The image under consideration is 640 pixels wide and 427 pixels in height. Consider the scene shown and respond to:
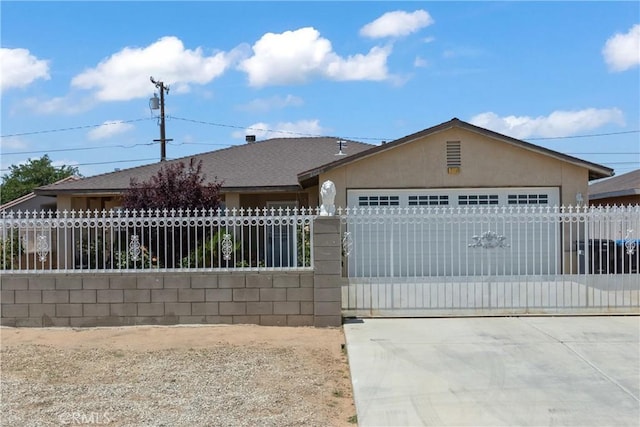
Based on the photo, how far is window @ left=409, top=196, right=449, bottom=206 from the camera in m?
14.8

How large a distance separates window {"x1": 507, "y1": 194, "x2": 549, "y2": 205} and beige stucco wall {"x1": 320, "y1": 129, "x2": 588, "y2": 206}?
285mm

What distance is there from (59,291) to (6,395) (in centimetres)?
330

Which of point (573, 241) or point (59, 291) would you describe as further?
point (573, 241)

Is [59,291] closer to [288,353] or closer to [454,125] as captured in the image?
[288,353]

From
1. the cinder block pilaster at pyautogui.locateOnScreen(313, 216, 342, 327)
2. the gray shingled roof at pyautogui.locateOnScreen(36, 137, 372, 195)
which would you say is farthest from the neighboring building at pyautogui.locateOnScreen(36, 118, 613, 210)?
the cinder block pilaster at pyautogui.locateOnScreen(313, 216, 342, 327)

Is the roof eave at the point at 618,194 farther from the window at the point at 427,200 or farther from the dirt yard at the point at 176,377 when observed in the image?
the dirt yard at the point at 176,377

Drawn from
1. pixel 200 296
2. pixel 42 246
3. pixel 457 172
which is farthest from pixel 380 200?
pixel 42 246

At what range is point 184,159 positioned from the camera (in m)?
20.3

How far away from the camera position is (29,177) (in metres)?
49.0

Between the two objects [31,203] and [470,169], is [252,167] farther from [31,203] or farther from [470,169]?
[31,203]

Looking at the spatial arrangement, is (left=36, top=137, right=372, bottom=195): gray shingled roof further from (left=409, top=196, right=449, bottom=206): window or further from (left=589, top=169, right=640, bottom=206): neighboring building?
(left=589, top=169, right=640, bottom=206): neighboring building

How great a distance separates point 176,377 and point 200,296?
255 centimetres

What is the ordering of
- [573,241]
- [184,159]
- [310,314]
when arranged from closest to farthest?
[310,314]
[573,241]
[184,159]

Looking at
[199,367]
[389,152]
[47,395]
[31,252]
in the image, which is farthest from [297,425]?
[389,152]
